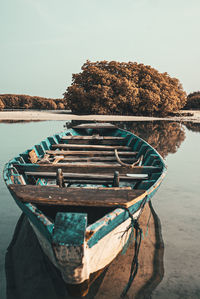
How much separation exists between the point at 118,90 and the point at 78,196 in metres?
41.2

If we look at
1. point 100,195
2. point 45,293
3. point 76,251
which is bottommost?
point 45,293

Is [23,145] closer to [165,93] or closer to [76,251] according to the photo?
[76,251]

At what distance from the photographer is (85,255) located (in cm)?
263

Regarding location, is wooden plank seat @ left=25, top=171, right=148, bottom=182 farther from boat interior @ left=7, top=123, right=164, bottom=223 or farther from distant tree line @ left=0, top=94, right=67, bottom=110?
distant tree line @ left=0, top=94, right=67, bottom=110

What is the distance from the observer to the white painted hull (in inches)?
99.6

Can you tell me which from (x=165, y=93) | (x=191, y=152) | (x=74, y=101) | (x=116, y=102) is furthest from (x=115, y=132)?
(x=165, y=93)

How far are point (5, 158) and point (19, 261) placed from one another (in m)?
8.29

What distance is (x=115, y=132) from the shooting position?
12000 millimetres

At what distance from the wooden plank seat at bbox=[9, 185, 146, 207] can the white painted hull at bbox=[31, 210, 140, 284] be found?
34cm

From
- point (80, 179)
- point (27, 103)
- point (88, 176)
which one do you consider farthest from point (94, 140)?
point (27, 103)

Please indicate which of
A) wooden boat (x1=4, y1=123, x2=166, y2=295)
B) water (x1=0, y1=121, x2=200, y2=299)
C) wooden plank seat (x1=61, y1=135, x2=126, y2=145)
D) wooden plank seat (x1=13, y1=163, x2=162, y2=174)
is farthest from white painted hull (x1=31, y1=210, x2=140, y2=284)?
wooden plank seat (x1=61, y1=135, x2=126, y2=145)

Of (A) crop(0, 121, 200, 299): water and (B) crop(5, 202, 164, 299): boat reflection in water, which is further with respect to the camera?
(A) crop(0, 121, 200, 299): water

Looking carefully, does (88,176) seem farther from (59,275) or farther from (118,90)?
(118,90)

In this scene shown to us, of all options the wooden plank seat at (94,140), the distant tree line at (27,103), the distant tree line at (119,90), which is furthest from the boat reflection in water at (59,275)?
the distant tree line at (27,103)
